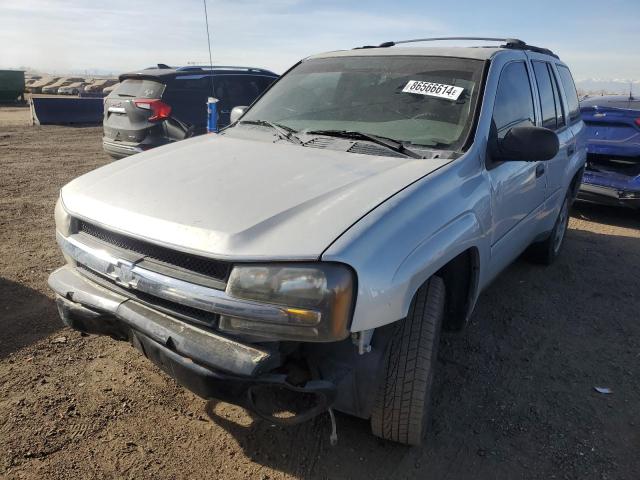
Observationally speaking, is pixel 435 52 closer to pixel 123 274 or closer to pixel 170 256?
pixel 170 256

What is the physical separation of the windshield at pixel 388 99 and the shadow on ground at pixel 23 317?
6.31 ft

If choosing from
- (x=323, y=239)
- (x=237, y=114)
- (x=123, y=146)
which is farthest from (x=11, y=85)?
(x=323, y=239)

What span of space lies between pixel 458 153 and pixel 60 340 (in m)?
2.65

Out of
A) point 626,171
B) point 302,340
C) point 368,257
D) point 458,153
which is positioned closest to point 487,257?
point 458,153

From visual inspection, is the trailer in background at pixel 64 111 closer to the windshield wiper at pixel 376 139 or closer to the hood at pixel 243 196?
the hood at pixel 243 196

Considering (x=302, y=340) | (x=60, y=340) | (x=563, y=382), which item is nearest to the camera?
(x=302, y=340)

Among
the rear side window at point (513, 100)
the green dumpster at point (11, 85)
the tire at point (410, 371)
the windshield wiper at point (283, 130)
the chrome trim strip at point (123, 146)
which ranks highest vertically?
the rear side window at point (513, 100)

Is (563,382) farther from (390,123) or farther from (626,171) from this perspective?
(626,171)

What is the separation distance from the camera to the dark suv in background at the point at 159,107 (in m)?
6.62

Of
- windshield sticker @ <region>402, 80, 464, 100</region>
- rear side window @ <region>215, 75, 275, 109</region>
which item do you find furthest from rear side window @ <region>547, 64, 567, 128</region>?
rear side window @ <region>215, 75, 275, 109</region>

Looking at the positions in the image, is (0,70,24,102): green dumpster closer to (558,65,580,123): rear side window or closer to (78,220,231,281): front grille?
(558,65,580,123): rear side window

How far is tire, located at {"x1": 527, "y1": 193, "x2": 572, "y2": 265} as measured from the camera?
15.5 ft

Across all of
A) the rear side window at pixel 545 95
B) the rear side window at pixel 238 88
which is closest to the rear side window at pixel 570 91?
the rear side window at pixel 545 95

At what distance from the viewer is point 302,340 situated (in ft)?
6.14
